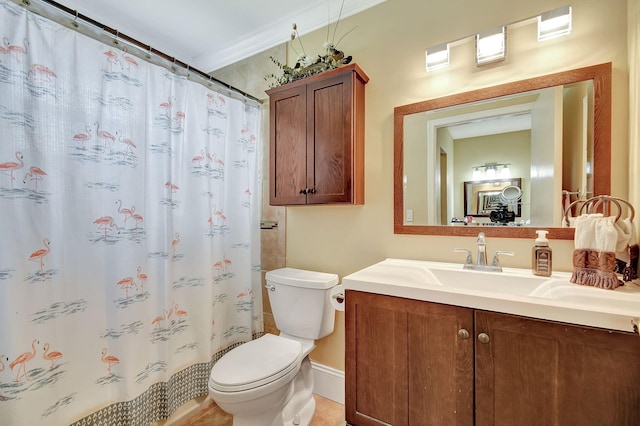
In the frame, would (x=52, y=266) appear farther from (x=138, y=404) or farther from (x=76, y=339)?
(x=138, y=404)

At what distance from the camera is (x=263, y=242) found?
2.20 meters

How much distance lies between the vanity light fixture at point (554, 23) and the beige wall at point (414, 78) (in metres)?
0.04

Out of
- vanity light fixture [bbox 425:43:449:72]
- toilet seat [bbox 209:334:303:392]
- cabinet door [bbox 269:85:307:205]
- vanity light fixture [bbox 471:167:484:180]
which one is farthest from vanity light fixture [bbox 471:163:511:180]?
toilet seat [bbox 209:334:303:392]

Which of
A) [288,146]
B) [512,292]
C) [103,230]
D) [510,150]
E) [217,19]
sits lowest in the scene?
[512,292]

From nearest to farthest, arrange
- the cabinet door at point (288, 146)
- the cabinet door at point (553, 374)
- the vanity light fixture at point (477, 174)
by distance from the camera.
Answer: the cabinet door at point (553, 374) < the vanity light fixture at point (477, 174) < the cabinet door at point (288, 146)

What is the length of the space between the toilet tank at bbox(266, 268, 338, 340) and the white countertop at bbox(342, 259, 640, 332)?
1.40 feet

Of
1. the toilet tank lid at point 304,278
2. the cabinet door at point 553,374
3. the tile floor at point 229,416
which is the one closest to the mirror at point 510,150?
the toilet tank lid at point 304,278

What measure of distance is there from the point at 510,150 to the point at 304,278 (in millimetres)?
1309

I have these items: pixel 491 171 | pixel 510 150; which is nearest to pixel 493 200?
pixel 491 171

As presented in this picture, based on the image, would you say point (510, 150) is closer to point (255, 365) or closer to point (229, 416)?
point (255, 365)

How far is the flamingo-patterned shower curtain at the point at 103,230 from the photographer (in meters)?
1.04

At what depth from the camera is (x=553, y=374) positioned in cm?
82

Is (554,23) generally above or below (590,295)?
above

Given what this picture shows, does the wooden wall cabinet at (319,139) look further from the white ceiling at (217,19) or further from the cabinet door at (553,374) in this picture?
the cabinet door at (553,374)
